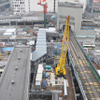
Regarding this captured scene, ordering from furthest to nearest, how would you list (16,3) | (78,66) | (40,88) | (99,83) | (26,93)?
(16,3), (78,66), (99,83), (40,88), (26,93)

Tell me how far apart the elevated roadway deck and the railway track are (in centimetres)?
1862

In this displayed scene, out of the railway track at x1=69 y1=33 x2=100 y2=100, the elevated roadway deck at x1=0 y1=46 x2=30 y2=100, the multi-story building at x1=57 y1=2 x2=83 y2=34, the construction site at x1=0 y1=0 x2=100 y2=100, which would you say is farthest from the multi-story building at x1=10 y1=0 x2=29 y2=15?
the elevated roadway deck at x1=0 y1=46 x2=30 y2=100

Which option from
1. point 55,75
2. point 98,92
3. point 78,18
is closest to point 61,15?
point 78,18

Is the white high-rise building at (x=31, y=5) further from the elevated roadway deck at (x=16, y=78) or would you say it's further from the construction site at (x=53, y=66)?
the elevated roadway deck at (x=16, y=78)

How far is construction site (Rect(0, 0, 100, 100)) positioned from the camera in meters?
39.2

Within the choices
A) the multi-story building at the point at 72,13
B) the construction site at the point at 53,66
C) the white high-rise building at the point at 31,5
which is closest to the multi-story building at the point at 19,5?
the white high-rise building at the point at 31,5

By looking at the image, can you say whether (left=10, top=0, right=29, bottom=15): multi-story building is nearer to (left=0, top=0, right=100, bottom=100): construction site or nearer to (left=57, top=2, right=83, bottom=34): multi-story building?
(left=0, top=0, right=100, bottom=100): construction site

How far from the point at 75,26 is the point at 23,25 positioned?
134ft

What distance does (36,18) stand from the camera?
10444 centimetres

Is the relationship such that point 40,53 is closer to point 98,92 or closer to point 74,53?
point 74,53

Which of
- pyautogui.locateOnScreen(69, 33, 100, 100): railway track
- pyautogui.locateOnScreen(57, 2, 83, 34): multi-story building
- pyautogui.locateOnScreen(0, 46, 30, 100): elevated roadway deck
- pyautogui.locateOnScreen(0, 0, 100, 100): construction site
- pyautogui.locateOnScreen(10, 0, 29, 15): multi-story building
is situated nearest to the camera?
pyautogui.locateOnScreen(0, 46, 30, 100): elevated roadway deck

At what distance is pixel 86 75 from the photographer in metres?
48.2

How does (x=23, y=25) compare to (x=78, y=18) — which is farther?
(x=23, y=25)

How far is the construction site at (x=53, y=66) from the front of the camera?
1544 inches
